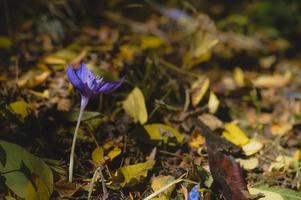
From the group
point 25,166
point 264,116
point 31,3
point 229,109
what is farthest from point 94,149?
point 31,3

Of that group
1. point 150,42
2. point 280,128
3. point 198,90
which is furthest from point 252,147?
point 150,42

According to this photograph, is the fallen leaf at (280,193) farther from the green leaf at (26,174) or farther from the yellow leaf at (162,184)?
the green leaf at (26,174)

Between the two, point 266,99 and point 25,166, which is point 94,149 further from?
point 266,99

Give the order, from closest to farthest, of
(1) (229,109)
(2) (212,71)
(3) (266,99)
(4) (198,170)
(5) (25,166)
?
(5) (25,166) → (4) (198,170) → (1) (229,109) → (3) (266,99) → (2) (212,71)

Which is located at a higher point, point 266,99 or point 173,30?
point 173,30

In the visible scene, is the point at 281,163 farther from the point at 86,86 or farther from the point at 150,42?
the point at 150,42

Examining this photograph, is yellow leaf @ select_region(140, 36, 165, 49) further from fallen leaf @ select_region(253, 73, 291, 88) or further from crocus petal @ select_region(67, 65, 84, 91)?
crocus petal @ select_region(67, 65, 84, 91)

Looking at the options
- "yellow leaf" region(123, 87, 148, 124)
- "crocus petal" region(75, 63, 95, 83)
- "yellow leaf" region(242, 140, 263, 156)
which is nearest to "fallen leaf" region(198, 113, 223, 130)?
"yellow leaf" region(242, 140, 263, 156)

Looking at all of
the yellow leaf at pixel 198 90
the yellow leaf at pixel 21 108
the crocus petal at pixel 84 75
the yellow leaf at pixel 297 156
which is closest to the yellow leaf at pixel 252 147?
the yellow leaf at pixel 297 156
